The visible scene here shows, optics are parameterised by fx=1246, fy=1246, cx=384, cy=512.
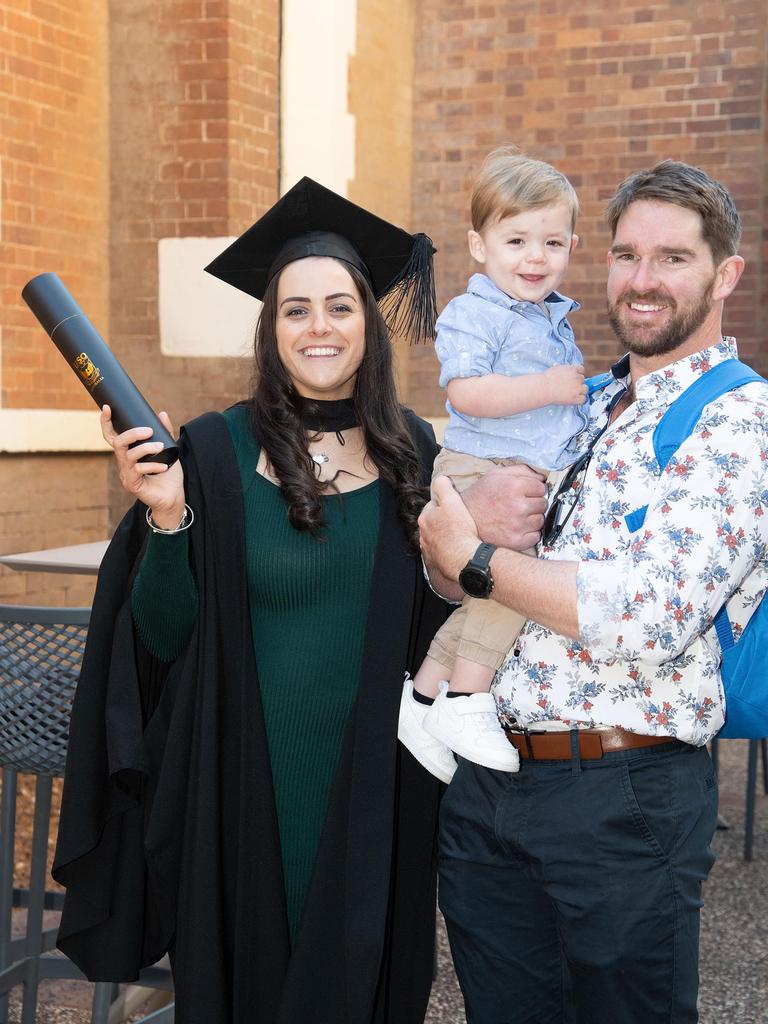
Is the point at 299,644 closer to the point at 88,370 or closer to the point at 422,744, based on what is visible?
the point at 422,744

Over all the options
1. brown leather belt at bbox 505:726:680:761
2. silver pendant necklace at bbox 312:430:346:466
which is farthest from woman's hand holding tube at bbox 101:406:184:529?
brown leather belt at bbox 505:726:680:761

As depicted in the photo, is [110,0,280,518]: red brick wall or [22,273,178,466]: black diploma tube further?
[110,0,280,518]: red brick wall

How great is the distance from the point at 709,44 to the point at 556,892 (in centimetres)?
623

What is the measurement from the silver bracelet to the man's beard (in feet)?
3.18

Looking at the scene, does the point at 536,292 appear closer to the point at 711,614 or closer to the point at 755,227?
the point at 711,614

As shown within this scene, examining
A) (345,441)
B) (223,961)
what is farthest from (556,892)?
(345,441)

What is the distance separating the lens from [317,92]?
6.74 m

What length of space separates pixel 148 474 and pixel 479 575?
2.35 feet

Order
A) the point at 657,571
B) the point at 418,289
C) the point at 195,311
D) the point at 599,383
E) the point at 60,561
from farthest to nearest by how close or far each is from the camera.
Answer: the point at 195,311
the point at 60,561
the point at 418,289
the point at 599,383
the point at 657,571

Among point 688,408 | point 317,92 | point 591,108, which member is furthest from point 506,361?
point 591,108

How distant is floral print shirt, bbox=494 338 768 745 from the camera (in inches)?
82.5

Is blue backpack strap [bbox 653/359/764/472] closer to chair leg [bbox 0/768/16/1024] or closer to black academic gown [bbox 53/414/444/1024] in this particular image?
black academic gown [bbox 53/414/444/1024]

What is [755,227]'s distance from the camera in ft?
24.0

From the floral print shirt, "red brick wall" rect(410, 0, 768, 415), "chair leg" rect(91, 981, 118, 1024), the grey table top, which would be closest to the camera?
the floral print shirt
